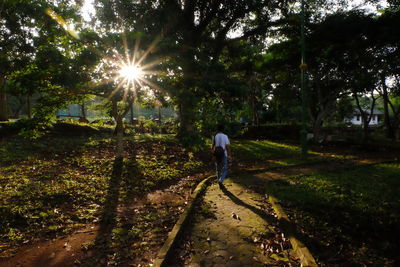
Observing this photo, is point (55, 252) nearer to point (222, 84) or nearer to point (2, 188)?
point (2, 188)

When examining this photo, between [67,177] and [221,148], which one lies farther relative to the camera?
[67,177]

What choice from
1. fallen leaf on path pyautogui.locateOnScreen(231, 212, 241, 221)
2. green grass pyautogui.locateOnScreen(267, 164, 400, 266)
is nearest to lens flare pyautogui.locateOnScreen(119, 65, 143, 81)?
fallen leaf on path pyautogui.locateOnScreen(231, 212, 241, 221)

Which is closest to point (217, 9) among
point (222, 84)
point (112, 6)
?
point (112, 6)

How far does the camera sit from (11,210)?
6.50 metres

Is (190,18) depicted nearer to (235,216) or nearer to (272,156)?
(272,156)

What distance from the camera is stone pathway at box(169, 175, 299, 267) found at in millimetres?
4328

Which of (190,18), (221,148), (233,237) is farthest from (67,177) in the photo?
(190,18)

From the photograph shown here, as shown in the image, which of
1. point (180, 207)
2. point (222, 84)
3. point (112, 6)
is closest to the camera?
point (180, 207)

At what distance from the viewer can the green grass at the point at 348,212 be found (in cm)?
486

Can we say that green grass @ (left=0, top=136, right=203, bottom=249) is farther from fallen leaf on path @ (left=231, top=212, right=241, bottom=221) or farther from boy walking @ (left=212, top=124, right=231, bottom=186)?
fallen leaf on path @ (left=231, top=212, right=241, bottom=221)

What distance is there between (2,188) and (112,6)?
10707 millimetres

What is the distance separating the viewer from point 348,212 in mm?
6344

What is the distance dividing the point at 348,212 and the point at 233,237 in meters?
3.17

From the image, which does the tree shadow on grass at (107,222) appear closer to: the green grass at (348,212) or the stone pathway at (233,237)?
the stone pathway at (233,237)
